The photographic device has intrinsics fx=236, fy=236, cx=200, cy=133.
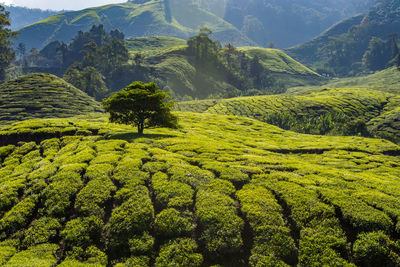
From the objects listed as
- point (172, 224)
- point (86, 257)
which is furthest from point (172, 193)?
point (86, 257)

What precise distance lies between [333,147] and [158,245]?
4655 centimetres

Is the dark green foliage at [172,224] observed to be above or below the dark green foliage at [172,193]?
below

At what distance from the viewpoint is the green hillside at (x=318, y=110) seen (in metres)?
123

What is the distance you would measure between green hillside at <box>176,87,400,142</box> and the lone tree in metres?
93.8

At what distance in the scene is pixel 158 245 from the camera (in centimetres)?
1543

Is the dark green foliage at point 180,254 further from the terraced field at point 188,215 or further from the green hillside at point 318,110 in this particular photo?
the green hillside at point 318,110

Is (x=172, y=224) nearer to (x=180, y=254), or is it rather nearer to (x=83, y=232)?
(x=180, y=254)

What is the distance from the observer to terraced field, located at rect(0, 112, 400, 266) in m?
14.2

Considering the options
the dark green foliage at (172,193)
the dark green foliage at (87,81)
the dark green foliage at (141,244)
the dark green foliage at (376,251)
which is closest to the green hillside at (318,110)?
the dark green foliage at (87,81)

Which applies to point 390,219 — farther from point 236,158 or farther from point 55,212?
point 55,212

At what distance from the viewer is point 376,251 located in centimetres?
1355

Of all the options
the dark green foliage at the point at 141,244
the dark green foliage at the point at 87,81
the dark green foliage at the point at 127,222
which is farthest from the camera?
the dark green foliage at the point at 87,81

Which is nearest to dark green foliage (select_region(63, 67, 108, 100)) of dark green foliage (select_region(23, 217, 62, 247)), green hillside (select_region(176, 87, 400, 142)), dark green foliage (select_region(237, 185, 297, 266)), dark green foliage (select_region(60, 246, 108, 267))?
green hillside (select_region(176, 87, 400, 142))

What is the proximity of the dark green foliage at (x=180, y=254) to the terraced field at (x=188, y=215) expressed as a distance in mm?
Result: 60
